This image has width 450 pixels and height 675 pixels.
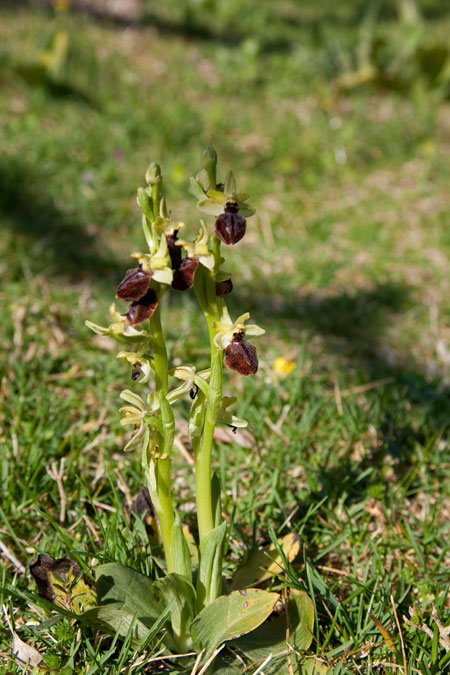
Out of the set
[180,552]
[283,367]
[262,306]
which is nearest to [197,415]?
[180,552]

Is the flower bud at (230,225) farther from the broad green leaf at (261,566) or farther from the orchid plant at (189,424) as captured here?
the broad green leaf at (261,566)

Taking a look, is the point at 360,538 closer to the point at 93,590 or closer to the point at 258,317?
the point at 93,590

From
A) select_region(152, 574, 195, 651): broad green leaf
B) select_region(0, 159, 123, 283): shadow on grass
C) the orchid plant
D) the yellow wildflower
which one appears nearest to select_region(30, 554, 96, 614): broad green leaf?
the orchid plant

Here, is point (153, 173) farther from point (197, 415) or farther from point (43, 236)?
point (43, 236)

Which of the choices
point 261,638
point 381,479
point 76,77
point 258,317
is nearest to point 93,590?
point 261,638

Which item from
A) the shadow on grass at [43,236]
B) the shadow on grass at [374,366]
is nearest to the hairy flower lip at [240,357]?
the shadow on grass at [374,366]

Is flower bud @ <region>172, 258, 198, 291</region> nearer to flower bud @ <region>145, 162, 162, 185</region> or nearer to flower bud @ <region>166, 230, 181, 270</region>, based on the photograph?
flower bud @ <region>166, 230, 181, 270</region>
